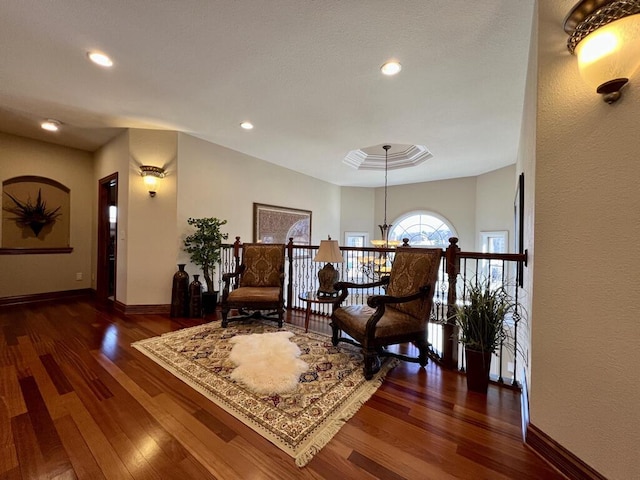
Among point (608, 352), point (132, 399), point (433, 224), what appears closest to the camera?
point (608, 352)

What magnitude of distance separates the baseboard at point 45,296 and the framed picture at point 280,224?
11.1ft

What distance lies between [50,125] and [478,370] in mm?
5949

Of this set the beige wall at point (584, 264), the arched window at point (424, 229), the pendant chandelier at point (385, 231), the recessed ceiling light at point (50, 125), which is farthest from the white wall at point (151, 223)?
the arched window at point (424, 229)

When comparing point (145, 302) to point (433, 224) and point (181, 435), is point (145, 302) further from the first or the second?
point (433, 224)

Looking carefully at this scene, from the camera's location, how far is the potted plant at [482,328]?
6.22 feet

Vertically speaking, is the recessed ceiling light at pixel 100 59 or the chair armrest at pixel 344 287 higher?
the recessed ceiling light at pixel 100 59

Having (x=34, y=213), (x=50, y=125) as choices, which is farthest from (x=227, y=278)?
(x=34, y=213)

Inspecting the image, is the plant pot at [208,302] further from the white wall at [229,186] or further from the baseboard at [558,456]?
the baseboard at [558,456]

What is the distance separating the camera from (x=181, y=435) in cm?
149

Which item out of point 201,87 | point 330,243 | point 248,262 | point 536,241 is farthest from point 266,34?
point 248,262

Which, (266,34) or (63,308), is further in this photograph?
(63,308)

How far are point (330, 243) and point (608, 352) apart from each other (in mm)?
2339

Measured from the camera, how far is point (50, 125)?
3672 mm

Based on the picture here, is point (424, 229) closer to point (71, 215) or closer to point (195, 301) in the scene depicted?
point (195, 301)
